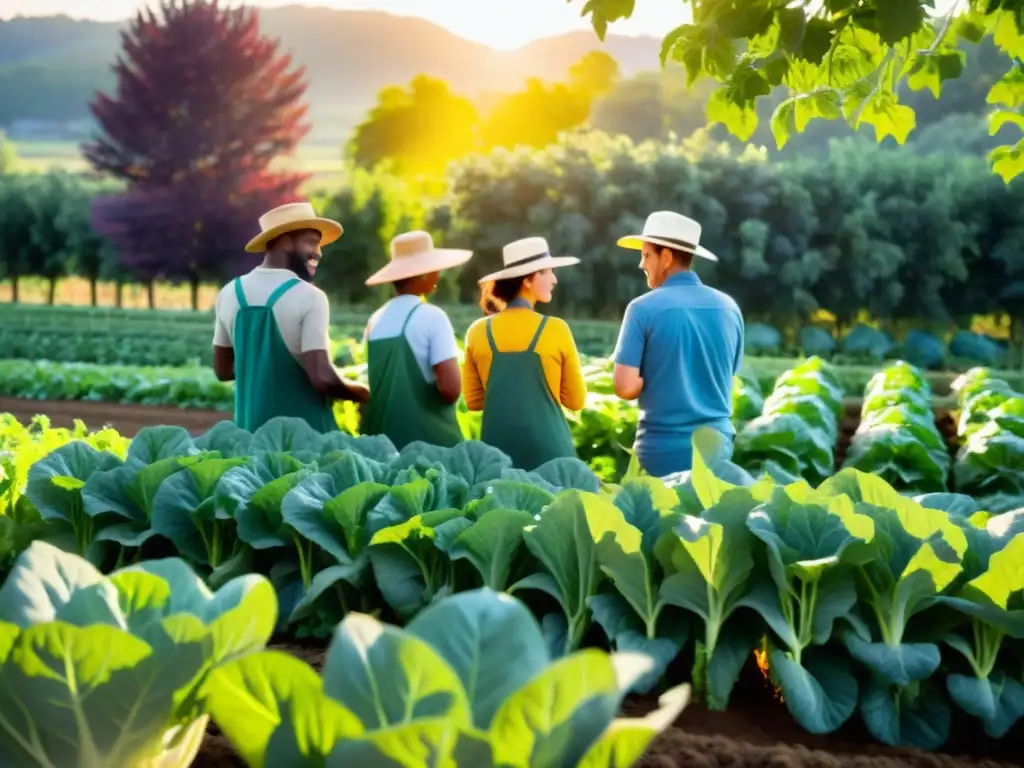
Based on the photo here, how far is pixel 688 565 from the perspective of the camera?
8.23ft

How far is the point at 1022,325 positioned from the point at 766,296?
7522 mm

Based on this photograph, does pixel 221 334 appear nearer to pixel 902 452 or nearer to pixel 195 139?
pixel 902 452

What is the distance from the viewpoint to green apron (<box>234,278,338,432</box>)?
183 inches

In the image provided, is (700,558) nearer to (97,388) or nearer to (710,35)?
(710,35)

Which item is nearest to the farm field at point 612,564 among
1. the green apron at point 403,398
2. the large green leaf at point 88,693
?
the large green leaf at point 88,693

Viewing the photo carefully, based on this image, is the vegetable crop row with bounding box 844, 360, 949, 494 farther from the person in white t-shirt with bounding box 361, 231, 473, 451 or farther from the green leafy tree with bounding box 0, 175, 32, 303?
the green leafy tree with bounding box 0, 175, 32, 303

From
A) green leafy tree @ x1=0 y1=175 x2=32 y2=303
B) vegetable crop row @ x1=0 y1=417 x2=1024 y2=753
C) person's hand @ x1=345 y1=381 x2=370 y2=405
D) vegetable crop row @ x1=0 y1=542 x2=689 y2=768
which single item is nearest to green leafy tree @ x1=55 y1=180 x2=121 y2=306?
green leafy tree @ x1=0 y1=175 x2=32 y2=303

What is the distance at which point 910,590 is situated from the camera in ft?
8.15

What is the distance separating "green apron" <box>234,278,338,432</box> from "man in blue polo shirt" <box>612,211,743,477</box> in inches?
53.4

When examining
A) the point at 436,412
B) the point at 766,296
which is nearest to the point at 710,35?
the point at 436,412

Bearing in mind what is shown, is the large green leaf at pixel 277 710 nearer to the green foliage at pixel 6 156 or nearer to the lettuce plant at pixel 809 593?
the lettuce plant at pixel 809 593

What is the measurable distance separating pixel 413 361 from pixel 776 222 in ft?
92.4

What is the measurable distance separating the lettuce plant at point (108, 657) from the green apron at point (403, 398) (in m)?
3.01

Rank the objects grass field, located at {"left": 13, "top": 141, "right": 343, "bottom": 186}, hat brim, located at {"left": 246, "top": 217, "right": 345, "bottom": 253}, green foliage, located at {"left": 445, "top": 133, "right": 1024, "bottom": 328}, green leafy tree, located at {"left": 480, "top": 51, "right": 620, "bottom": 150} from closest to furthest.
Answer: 1. hat brim, located at {"left": 246, "top": 217, "right": 345, "bottom": 253}
2. green foliage, located at {"left": 445, "top": 133, "right": 1024, "bottom": 328}
3. green leafy tree, located at {"left": 480, "top": 51, "right": 620, "bottom": 150}
4. grass field, located at {"left": 13, "top": 141, "right": 343, "bottom": 186}
